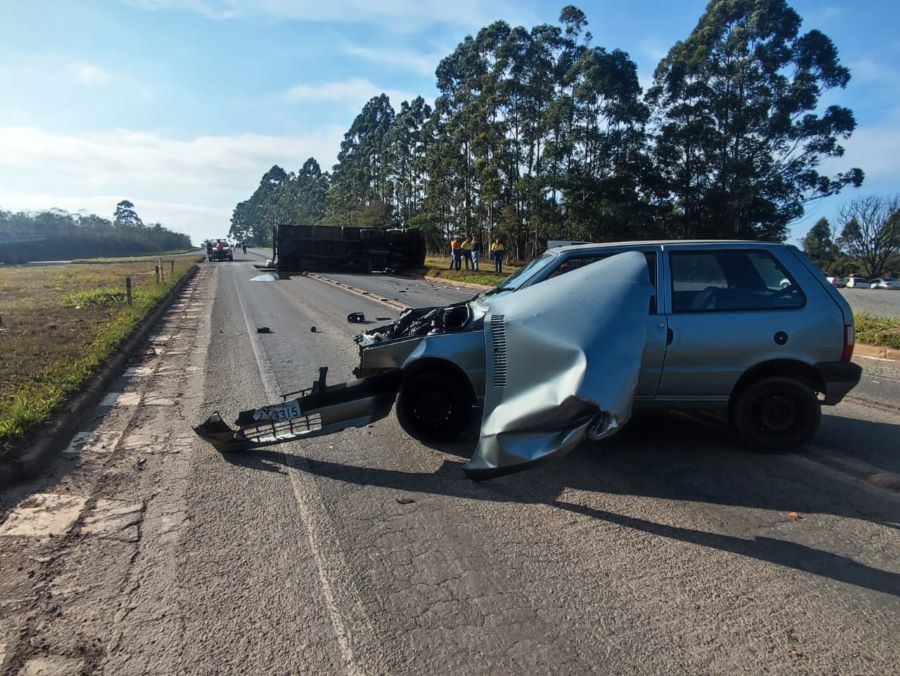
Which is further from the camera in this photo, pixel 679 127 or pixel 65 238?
pixel 65 238

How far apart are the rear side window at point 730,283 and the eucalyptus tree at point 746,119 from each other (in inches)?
1191

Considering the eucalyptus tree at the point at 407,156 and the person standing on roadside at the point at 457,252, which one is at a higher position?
the eucalyptus tree at the point at 407,156

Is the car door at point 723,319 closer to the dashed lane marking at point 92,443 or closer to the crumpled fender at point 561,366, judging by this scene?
the crumpled fender at point 561,366

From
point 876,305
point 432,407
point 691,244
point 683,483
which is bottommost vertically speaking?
point 683,483

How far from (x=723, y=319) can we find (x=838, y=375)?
3.21ft

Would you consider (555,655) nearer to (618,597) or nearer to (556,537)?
(618,597)

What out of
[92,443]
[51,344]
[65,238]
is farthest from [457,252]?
[65,238]

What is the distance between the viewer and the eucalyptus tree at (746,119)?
3166 cm

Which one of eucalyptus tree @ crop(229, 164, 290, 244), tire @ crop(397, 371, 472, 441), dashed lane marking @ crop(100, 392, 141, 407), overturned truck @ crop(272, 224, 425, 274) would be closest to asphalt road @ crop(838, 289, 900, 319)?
tire @ crop(397, 371, 472, 441)

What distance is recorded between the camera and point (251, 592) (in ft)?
10.1

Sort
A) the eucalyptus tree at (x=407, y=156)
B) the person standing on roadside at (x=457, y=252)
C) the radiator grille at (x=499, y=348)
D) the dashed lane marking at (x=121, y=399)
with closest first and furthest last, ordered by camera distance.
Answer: the radiator grille at (x=499, y=348) < the dashed lane marking at (x=121, y=399) < the person standing on roadside at (x=457, y=252) < the eucalyptus tree at (x=407, y=156)

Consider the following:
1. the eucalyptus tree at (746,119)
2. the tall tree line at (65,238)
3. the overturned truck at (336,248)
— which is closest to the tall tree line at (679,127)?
the eucalyptus tree at (746,119)

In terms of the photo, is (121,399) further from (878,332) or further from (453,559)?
(878,332)

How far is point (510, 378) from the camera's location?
3.88 meters
